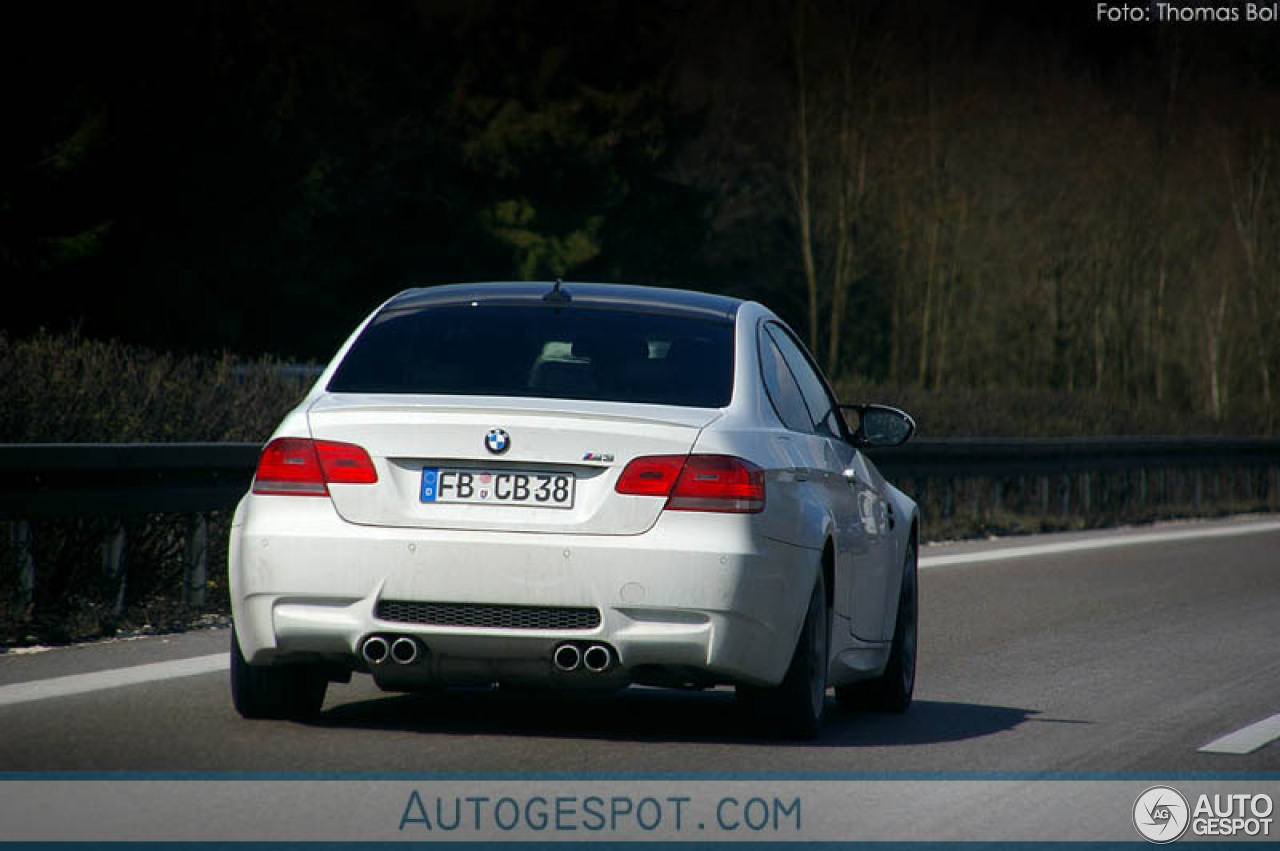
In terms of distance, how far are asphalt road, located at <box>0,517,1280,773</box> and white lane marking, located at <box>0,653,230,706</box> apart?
0.03 metres

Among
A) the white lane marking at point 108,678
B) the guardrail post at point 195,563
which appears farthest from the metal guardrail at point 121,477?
the white lane marking at point 108,678

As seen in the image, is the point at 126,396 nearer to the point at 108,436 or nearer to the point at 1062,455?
the point at 108,436

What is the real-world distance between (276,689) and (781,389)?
2.16m

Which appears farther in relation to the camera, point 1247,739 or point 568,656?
point 1247,739

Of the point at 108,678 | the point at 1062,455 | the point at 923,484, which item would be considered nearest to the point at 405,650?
the point at 108,678

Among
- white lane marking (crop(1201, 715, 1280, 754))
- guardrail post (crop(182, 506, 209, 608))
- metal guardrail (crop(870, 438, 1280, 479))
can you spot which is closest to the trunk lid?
white lane marking (crop(1201, 715, 1280, 754))

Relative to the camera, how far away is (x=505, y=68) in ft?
188

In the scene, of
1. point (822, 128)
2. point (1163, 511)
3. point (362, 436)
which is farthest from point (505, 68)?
point (362, 436)

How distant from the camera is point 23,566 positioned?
11.3 metres

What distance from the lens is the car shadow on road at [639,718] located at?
321 inches

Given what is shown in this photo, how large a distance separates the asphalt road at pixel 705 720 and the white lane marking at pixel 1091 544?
5806 millimetres

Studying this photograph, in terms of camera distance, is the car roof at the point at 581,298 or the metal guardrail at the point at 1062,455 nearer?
the car roof at the point at 581,298

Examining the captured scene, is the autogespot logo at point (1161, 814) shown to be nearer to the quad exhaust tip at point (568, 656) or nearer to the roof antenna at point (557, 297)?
the quad exhaust tip at point (568, 656)

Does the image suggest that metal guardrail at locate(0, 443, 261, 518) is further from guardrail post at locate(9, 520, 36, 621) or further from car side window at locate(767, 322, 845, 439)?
car side window at locate(767, 322, 845, 439)
